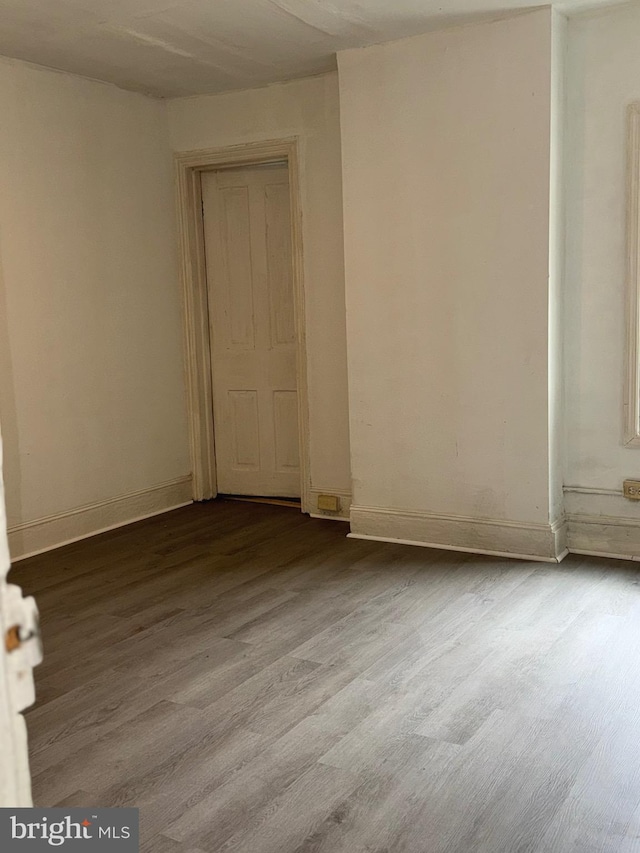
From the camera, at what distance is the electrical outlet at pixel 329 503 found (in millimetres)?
5145

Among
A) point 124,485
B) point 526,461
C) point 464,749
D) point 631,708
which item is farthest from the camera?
point 124,485

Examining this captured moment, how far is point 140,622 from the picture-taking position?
3.61 meters

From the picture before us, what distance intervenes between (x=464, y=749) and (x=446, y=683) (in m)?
0.45

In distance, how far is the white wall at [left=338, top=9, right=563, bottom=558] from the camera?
13.4ft

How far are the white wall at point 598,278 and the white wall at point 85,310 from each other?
2.64m

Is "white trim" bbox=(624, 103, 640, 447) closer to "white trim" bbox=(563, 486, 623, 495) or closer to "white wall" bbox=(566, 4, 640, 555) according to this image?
"white wall" bbox=(566, 4, 640, 555)

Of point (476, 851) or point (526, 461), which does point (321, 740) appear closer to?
point (476, 851)

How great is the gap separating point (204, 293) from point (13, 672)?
16.5 ft

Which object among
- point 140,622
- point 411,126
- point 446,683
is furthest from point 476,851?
point 411,126

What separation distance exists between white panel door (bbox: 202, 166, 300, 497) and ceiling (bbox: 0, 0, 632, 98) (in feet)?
2.73

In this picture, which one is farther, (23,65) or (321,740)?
(23,65)

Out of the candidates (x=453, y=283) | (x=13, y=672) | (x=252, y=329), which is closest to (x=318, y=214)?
(x=252, y=329)

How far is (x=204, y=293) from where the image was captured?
5.74m

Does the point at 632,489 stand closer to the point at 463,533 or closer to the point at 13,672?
the point at 463,533
